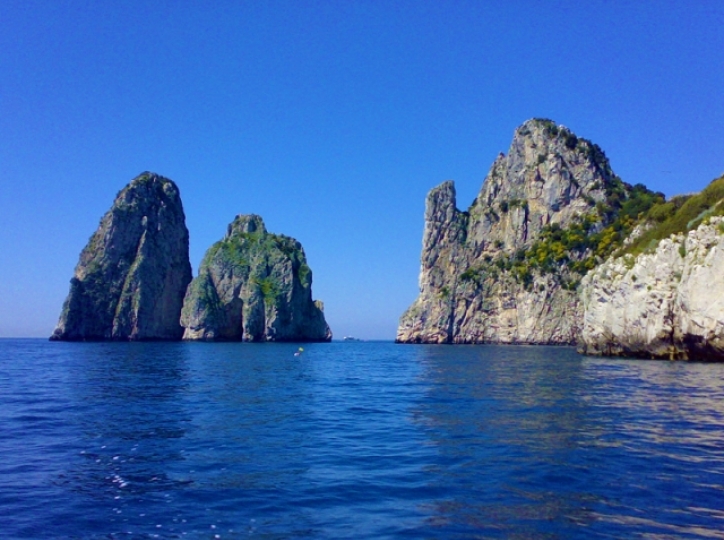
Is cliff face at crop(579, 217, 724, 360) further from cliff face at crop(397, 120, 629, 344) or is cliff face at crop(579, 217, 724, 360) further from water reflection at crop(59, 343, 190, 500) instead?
cliff face at crop(397, 120, 629, 344)

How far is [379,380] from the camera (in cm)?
3916

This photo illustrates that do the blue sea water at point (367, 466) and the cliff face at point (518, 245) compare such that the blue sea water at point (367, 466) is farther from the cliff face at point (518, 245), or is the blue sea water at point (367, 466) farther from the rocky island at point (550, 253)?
the cliff face at point (518, 245)

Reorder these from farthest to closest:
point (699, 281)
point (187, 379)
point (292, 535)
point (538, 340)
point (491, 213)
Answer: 1. point (491, 213)
2. point (538, 340)
3. point (699, 281)
4. point (187, 379)
5. point (292, 535)

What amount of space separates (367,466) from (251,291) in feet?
483

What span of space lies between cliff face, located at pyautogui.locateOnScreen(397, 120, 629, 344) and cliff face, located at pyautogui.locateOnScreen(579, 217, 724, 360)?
2409 inches

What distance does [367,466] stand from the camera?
1388 centimetres

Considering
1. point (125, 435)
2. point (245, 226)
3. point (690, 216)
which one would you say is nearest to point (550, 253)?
point (690, 216)

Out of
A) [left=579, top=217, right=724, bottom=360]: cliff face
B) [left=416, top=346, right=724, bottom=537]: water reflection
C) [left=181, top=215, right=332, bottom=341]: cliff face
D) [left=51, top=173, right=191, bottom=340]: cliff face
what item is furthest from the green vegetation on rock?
[left=51, top=173, right=191, bottom=340]: cliff face

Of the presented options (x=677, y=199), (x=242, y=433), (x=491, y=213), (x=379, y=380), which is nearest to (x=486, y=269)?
(x=491, y=213)

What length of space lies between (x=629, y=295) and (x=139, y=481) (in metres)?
54.1

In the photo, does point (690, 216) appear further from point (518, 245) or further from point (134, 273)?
point (134, 273)

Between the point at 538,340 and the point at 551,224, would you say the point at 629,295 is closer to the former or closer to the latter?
the point at 538,340

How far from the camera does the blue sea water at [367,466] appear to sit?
9797mm

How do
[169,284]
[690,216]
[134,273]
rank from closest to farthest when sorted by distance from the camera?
[690,216], [134,273], [169,284]
